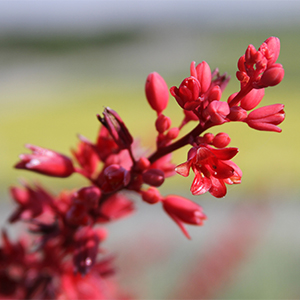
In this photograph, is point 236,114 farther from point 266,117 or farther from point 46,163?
point 46,163

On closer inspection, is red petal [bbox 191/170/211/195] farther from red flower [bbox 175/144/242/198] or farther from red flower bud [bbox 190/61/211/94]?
red flower bud [bbox 190/61/211/94]

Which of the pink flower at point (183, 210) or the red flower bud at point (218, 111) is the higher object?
the red flower bud at point (218, 111)

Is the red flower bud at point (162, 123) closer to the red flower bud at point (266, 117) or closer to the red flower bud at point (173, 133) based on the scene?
the red flower bud at point (173, 133)

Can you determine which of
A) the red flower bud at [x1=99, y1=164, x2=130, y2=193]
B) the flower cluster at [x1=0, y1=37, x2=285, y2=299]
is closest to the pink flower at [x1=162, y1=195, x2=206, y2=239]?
the flower cluster at [x1=0, y1=37, x2=285, y2=299]

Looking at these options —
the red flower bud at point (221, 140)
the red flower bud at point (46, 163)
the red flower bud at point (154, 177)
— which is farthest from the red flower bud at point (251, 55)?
the red flower bud at point (46, 163)

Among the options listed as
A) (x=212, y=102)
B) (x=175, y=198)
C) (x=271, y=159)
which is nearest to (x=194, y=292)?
(x=175, y=198)

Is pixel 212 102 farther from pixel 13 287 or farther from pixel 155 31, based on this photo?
pixel 155 31
